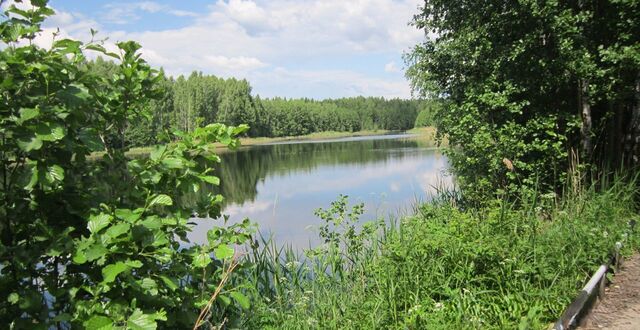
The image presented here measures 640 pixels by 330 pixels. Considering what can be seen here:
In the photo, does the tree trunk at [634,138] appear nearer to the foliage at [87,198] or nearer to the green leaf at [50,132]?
the foliage at [87,198]

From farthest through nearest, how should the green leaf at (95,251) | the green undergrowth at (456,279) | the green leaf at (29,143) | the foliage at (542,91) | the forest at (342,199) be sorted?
the foliage at (542,91), the green undergrowth at (456,279), the forest at (342,199), the green leaf at (95,251), the green leaf at (29,143)

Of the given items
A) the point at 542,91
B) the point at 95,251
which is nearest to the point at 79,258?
the point at 95,251

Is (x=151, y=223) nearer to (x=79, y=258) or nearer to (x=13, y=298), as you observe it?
(x=79, y=258)

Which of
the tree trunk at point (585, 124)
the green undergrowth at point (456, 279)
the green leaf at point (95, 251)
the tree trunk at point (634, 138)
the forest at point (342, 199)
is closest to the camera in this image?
the green leaf at point (95, 251)

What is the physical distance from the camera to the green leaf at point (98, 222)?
1.95 m

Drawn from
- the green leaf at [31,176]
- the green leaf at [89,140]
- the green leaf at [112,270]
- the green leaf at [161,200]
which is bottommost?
the green leaf at [112,270]

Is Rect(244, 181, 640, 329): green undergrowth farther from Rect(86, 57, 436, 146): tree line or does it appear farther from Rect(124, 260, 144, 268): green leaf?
Rect(86, 57, 436, 146): tree line

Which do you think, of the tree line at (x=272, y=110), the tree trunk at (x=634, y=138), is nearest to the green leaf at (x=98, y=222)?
the tree trunk at (x=634, y=138)

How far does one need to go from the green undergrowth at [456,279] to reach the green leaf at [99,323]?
180 cm

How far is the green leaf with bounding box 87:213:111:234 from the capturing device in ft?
6.41

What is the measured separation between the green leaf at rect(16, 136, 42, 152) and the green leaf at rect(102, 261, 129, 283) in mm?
552

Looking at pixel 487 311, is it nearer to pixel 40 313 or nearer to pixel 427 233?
pixel 427 233

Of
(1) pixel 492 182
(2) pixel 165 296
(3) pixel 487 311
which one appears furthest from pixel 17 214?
(1) pixel 492 182

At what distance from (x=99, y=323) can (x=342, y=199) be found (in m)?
4.56
